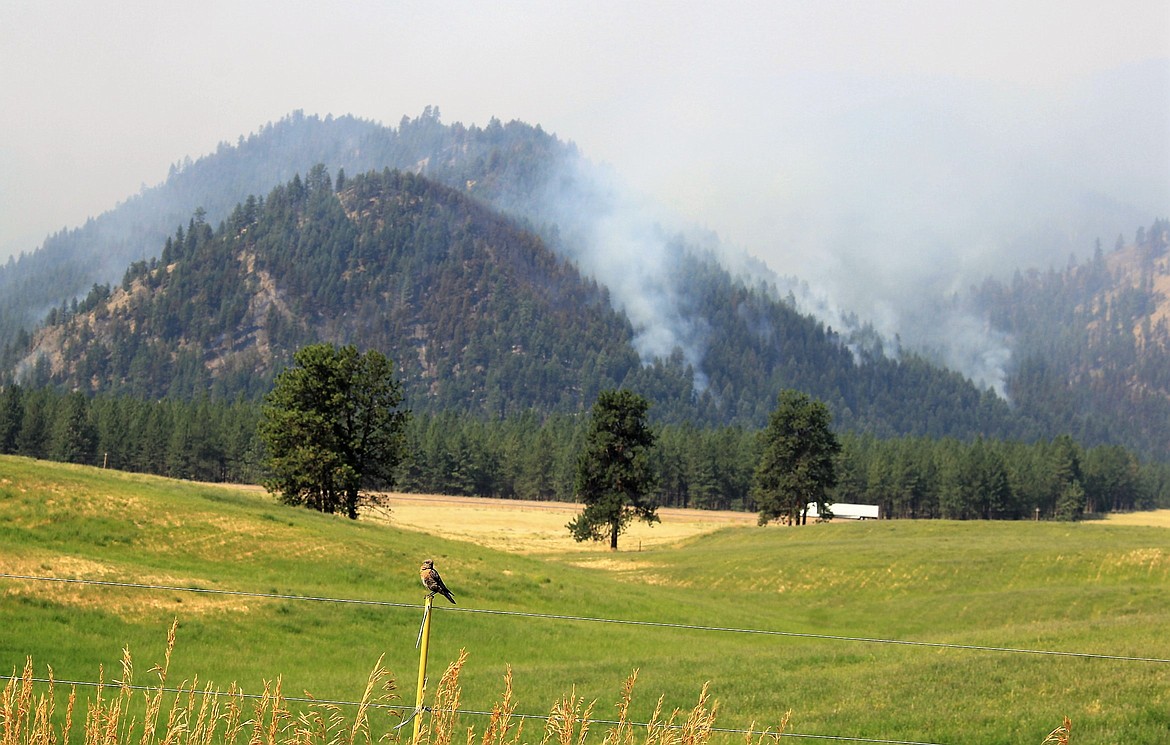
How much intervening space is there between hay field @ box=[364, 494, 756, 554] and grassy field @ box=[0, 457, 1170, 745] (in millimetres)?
26935

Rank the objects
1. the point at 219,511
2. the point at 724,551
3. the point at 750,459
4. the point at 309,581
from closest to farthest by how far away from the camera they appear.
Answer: the point at 309,581, the point at 219,511, the point at 724,551, the point at 750,459

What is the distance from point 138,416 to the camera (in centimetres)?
17012

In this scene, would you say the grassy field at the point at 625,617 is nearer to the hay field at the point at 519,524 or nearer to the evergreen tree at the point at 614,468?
the evergreen tree at the point at 614,468

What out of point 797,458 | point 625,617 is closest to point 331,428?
point 625,617

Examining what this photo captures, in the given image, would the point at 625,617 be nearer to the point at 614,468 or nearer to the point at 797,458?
the point at 614,468

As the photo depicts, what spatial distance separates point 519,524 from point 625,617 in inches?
3596

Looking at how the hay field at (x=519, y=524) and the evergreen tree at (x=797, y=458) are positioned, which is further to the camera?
the evergreen tree at (x=797, y=458)

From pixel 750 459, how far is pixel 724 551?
109019 millimetres

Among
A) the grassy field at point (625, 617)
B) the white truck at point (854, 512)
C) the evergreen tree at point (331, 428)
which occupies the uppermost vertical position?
the evergreen tree at point (331, 428)

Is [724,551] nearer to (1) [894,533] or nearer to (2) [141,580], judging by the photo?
(1) [894,533]

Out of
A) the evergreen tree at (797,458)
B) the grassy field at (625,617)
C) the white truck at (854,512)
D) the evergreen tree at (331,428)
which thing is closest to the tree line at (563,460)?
the white truck at (854,512)

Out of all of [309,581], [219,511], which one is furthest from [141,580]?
[219,511]

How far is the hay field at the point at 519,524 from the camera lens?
10269 cm

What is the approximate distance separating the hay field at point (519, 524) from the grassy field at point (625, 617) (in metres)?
26.9
